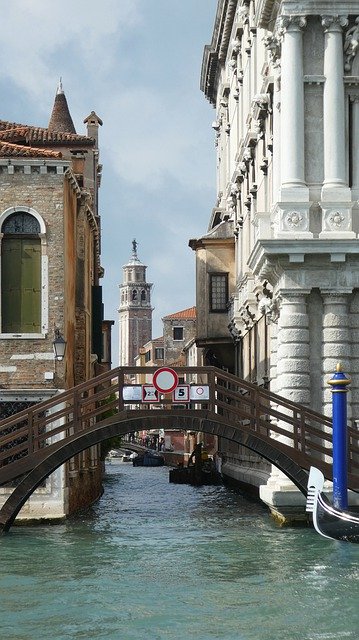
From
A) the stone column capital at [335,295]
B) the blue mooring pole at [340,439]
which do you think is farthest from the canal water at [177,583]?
the stone column capital at [335,295]

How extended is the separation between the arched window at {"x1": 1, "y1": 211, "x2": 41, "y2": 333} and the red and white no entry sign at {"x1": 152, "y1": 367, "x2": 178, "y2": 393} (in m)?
2.77

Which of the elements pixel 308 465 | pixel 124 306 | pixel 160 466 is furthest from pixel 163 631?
pixel 124 306

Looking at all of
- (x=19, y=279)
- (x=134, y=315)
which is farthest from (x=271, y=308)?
(x=134, y=315)

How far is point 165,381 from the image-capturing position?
74.5 feet

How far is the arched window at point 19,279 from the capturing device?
2438 centimetres

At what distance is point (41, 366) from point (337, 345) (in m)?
5.12

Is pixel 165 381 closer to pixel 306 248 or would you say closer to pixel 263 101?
pixel 306 248

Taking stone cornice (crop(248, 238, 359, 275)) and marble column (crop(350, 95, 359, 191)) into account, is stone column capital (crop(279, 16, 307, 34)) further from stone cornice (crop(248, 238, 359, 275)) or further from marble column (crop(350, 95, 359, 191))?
stone cornice (crop(248, 238, 359, 275))

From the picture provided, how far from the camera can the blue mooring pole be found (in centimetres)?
2052

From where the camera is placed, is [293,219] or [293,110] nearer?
[293,219]

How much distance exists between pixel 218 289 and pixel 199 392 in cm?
1358

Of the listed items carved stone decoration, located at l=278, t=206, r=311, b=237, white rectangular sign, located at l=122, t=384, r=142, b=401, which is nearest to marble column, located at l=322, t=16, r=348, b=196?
carved stone decoration, located at l=278, t=206, r=311, b=237

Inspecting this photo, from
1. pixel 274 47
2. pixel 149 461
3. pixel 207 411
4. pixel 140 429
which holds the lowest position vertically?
pixel 149 461

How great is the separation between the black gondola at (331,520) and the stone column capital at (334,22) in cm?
834
